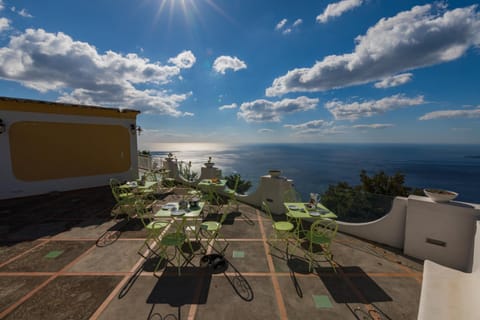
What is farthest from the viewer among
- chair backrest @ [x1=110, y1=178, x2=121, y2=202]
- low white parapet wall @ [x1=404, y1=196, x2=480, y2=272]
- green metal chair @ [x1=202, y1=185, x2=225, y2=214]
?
green metal chair @ [x1=202, y1=185, x2=225, y2=214]

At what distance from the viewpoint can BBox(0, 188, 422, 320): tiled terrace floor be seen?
274 cm

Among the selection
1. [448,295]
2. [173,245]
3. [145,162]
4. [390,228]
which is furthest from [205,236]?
[145,162]

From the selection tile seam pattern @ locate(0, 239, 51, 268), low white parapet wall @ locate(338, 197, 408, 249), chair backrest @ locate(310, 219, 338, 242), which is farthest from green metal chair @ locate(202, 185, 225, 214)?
low white parapet wall @ locate(338, 197, 408, 249)

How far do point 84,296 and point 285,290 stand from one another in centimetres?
322

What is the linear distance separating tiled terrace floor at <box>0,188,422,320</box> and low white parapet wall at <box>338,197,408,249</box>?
33 cm

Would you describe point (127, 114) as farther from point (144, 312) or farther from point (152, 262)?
point (144, 312)

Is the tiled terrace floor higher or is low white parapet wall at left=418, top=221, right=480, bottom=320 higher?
low white parapet wall at left=418, top=221, right=480, bottom=320

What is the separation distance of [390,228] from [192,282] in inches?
179

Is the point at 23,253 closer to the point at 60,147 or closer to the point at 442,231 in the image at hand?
the point at 60,147

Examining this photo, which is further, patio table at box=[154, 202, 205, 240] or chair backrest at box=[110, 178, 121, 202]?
chair backrest at box=[110, 178, 121, 202]

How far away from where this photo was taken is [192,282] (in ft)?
10.9

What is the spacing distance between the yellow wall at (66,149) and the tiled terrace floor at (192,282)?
4.70m

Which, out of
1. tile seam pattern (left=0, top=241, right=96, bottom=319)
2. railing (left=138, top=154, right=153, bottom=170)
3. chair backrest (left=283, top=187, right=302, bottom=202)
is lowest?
tile seam pattern (left=0, top=241, right=96, bottom=319)

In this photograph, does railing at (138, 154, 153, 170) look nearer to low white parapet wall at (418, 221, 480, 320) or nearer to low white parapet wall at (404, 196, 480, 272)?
low white parapet wall at (404, 196, 480, 272)
